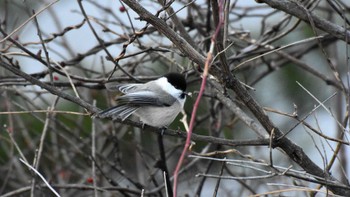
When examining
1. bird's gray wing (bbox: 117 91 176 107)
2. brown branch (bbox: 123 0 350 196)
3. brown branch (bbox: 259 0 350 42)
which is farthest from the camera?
bird's gray wing (bbox: 117 91 176 107)

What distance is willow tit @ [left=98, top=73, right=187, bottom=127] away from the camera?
329 centimetres

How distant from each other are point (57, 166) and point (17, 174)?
0.49 metres

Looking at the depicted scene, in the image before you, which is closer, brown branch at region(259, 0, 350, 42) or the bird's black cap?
brown branch at region(259, 0, 350, 42)

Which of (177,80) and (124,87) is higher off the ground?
(177,80)

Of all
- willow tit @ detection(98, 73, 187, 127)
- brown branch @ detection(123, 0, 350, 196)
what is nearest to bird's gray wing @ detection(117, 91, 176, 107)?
willow tit @ detection(98, 73, 187, 127)

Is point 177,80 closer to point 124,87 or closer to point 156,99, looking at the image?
point 156,99

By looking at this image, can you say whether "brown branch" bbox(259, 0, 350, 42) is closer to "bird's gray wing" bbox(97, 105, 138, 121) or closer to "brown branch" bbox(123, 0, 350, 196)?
"brown branch" bbox(123, 0, 350, 196)

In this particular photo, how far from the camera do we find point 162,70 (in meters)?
5.28

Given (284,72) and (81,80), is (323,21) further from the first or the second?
(284,72)

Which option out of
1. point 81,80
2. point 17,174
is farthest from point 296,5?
point 17,174

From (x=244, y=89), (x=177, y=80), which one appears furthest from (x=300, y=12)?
(x=177, y=80)

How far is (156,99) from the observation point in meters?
3.54

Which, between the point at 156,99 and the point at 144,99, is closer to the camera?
the point at 144,99

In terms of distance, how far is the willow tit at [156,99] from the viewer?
10.8 feet
